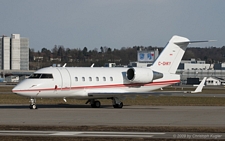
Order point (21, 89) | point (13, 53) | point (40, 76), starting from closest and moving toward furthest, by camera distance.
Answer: point (21, 89) < point (40, 76) < point (13, 53)

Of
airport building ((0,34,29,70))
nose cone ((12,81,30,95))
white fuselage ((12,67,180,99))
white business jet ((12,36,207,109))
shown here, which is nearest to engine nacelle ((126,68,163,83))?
white business jet ((12,36,207,109))

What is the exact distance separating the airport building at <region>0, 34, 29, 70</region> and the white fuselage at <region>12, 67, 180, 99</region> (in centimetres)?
14586

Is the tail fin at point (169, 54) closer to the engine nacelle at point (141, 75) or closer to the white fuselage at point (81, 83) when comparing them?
the white fuselage at point (81, 83)

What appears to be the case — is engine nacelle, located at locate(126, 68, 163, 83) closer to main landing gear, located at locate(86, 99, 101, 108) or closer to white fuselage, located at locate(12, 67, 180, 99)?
white fuselage, located at locate(12, 67, 180, 99)

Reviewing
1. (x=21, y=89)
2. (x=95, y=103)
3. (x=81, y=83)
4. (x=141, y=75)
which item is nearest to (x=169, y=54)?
(x=141, y=75)

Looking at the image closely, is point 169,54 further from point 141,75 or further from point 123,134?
point 123,134

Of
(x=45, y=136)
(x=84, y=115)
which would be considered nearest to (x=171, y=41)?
(x=84, y=115)

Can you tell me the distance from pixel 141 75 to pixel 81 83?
4753mm

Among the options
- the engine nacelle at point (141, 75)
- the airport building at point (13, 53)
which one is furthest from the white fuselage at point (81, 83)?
the airport building at point (13, 53)

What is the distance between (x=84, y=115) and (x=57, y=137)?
32.3 ft

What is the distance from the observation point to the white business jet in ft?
106

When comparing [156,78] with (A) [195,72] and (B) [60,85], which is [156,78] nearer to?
(B) [60,85]

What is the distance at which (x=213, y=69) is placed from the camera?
157 meters

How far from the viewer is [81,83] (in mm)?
34312
